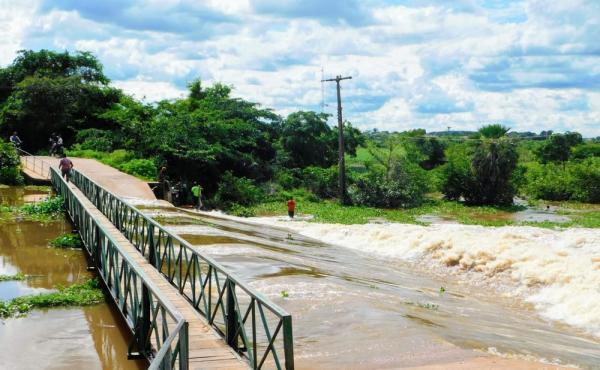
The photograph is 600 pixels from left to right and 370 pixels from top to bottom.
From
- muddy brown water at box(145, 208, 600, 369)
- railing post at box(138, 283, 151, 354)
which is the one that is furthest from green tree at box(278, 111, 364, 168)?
railing post at box(138, 283, 151, 354)

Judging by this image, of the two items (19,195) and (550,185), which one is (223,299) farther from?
(550,185)

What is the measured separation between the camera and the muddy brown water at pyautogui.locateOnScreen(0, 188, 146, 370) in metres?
9.66

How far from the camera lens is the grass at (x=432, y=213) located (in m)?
31.2

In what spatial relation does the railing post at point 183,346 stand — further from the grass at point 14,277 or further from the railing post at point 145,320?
the grass at point 14,277

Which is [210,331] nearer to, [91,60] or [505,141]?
[505,141]

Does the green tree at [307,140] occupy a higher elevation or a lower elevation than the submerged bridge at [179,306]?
higher

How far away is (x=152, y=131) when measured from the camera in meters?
37.2

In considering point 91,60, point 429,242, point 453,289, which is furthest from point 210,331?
point 91,60

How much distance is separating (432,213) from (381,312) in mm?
26480

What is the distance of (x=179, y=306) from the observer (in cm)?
1067

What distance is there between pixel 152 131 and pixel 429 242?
20375mm

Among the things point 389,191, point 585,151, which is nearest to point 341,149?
point 389,191

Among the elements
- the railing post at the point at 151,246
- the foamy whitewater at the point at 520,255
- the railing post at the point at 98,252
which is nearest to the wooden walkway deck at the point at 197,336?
the railing post at the point at 151,246

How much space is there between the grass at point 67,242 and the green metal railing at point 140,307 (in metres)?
1.52
